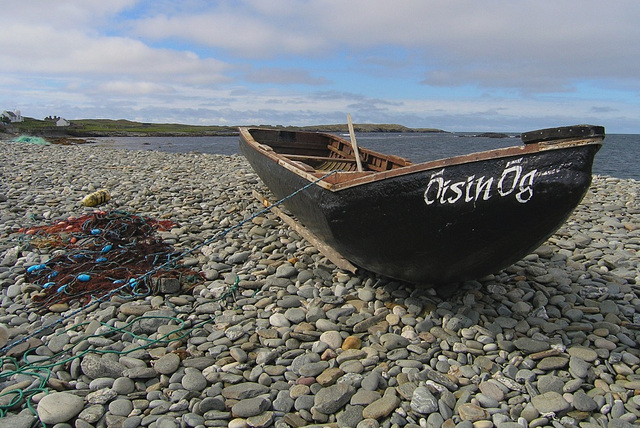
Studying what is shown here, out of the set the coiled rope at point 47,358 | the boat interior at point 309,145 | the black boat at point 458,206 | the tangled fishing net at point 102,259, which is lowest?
the coiled rope at point 47,358

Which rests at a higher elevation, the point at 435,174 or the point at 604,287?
the point at 435,174

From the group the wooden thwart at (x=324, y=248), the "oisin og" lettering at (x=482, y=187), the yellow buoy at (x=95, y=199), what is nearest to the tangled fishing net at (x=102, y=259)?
the yellow buoy at (x=95, y=199)

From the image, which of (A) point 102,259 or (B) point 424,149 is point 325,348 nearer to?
(A) point 102,259

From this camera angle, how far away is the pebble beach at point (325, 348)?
10.6 feet

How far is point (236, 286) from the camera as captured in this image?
5.25 metres

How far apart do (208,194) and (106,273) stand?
465 centimetres

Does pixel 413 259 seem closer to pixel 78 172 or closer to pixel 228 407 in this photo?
pixel 228 407

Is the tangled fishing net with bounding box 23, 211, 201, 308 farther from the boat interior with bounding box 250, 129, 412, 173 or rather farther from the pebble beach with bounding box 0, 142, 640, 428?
the boat interior with bounding box 250, 129, 412, 173

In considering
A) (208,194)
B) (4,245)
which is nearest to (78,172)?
(208,194)

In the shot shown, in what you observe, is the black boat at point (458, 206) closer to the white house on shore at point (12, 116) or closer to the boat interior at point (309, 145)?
the boat interior at point (309, 145)

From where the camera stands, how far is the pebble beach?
324 cm

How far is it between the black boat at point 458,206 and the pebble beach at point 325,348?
63 cm

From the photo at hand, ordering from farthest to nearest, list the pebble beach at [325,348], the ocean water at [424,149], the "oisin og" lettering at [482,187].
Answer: the ocean water at [424,149] → the "oisin og" lettering at [482,187] → the pebble beach at [325,348]

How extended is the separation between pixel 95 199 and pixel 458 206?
27.1 feet
